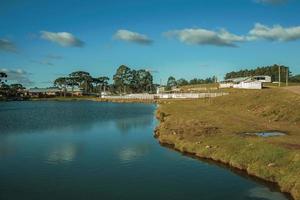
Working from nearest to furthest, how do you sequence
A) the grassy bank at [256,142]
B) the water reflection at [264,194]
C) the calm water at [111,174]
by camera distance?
the water reflection at [264,194]
the calm water at [111,174]
the grassy bank at [256,142]

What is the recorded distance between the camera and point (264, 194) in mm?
27781

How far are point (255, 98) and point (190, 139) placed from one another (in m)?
47.1

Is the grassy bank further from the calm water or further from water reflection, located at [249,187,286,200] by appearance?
the calm water

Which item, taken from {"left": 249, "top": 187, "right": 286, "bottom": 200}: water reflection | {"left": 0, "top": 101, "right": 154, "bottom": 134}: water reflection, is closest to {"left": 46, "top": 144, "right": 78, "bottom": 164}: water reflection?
{"left": 249, "top": 187, "right": 286, "bottom": 200}: water reflection

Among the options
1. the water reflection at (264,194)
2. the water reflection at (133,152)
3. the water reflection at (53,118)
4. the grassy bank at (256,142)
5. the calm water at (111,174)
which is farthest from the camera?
the water reflection at (53,118)

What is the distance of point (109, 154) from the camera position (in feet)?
143

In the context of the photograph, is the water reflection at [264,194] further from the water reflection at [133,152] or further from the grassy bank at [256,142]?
the water reflection at [133,152]

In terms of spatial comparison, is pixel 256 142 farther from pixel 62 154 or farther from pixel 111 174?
pixel 62 154

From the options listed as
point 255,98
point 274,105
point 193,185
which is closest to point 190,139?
point 193,185

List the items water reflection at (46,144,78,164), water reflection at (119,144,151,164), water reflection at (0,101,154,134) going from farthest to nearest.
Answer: water reflection at (0,101,154,134), water reflection at (119,144,151,164), water reflection at (46,144,78,164)

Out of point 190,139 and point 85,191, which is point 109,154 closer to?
point 190,139

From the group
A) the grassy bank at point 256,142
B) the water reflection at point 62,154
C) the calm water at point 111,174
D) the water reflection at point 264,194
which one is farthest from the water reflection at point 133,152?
the water reflection at point 264,194

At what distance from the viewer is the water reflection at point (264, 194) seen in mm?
26870

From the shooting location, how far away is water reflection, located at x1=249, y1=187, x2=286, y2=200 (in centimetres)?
2687
